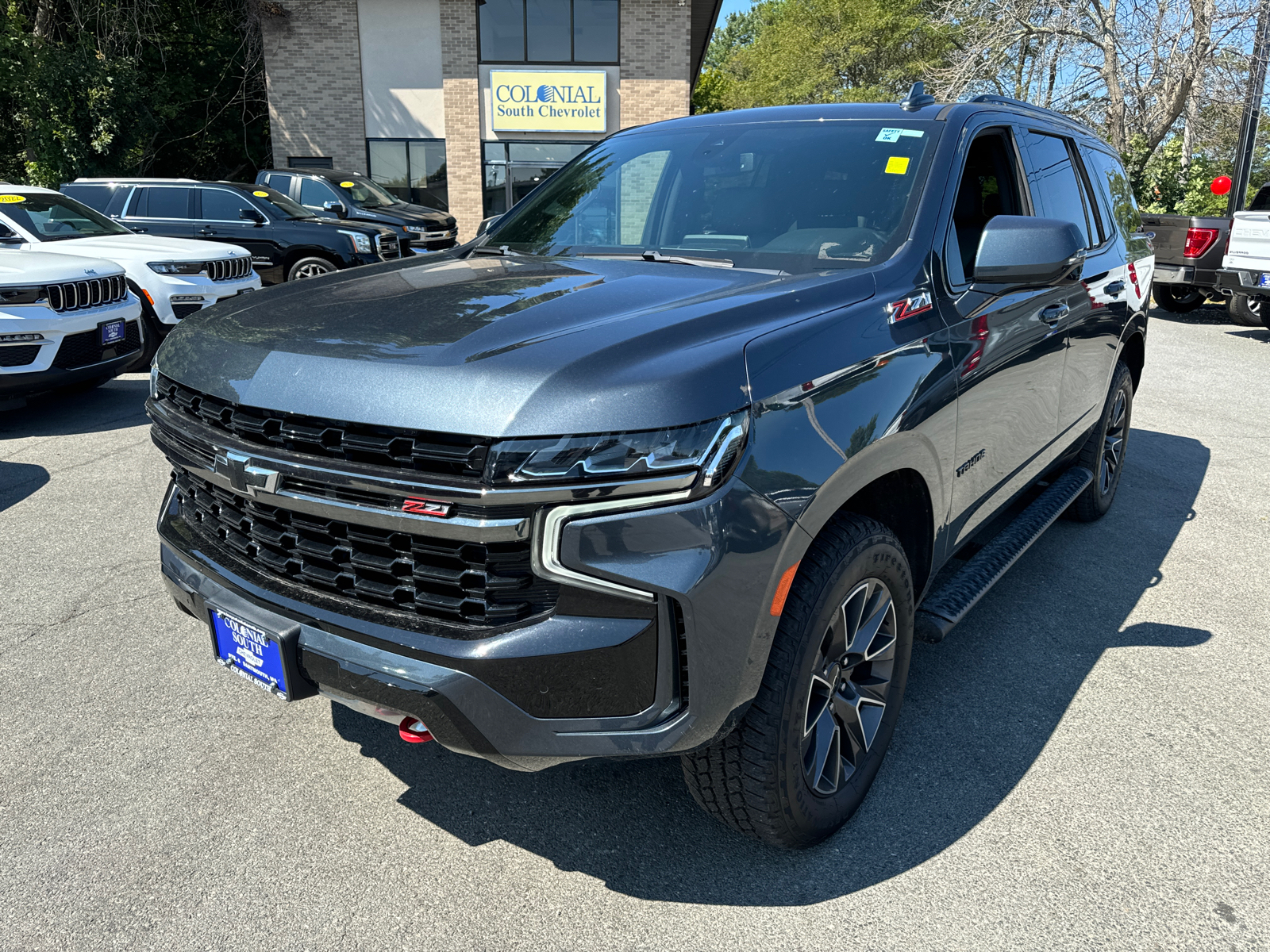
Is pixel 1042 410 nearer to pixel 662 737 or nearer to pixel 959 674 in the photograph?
pixel 959 674

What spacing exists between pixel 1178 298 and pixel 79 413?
14.5m

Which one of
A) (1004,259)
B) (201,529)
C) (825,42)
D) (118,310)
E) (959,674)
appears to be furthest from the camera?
(825,42)

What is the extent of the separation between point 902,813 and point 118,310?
7151 millimetres

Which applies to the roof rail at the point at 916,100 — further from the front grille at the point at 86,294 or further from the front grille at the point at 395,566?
the front grille at the point at 86,294

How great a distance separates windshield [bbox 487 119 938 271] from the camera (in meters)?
2.88

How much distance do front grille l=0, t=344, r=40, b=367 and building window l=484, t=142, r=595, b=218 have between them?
1747cm

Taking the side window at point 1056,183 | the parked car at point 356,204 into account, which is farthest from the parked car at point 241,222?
the side window at point 1056,183

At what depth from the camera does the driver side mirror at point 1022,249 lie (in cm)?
275

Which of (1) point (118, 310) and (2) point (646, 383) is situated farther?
(1) point (118, 310)

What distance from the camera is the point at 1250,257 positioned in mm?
11312

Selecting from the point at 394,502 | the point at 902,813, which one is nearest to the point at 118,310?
the point at 394,502

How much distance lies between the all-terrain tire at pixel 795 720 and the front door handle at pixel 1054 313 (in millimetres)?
1460

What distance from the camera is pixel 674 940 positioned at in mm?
2215

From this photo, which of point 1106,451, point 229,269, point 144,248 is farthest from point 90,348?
point 1106,451
